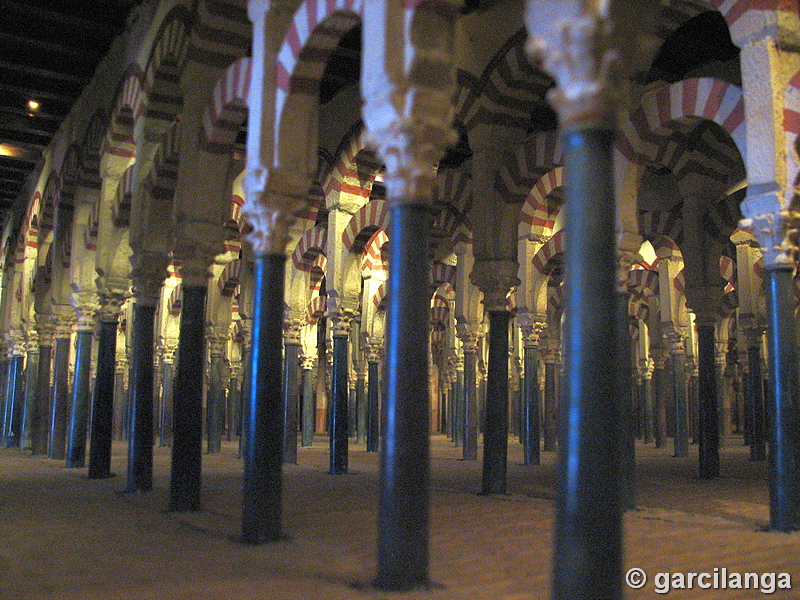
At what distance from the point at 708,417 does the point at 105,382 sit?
6451 millimetres

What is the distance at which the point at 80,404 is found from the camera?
29.0 ft

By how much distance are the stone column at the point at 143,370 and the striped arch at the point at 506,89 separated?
133 inches

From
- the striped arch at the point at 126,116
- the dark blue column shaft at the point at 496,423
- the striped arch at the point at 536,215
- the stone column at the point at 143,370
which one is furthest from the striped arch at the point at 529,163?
the striped arch at the point at 126,116

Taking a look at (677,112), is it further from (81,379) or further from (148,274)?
(81,379)

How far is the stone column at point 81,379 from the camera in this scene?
8.88 metres

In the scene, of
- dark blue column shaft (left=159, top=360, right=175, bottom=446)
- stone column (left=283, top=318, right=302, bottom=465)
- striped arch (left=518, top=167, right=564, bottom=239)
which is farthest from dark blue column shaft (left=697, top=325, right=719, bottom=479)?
dark blue column shaft (left=159, top=360, right=175, bottom=446)

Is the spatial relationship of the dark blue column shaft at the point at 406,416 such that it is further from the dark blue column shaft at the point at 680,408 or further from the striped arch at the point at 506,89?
the dark blue column shaft at the point at 680,408

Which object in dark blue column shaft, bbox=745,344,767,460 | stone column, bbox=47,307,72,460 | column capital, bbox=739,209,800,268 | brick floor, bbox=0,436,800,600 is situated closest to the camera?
brick floor, bbox=0,436,800,600

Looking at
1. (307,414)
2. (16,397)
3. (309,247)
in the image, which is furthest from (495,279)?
(16,397)

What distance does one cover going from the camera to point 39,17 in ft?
26.1

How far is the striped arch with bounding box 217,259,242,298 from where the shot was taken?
12.9 m

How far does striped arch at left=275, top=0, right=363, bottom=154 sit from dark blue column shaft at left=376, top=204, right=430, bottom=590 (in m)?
1.31

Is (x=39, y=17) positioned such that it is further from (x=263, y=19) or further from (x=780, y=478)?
(x=780, y=478)

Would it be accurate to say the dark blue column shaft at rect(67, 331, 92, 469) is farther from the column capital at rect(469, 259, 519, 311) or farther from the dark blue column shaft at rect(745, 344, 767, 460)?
the dark blue column shaft at rect(745, 344, 767, 460)
